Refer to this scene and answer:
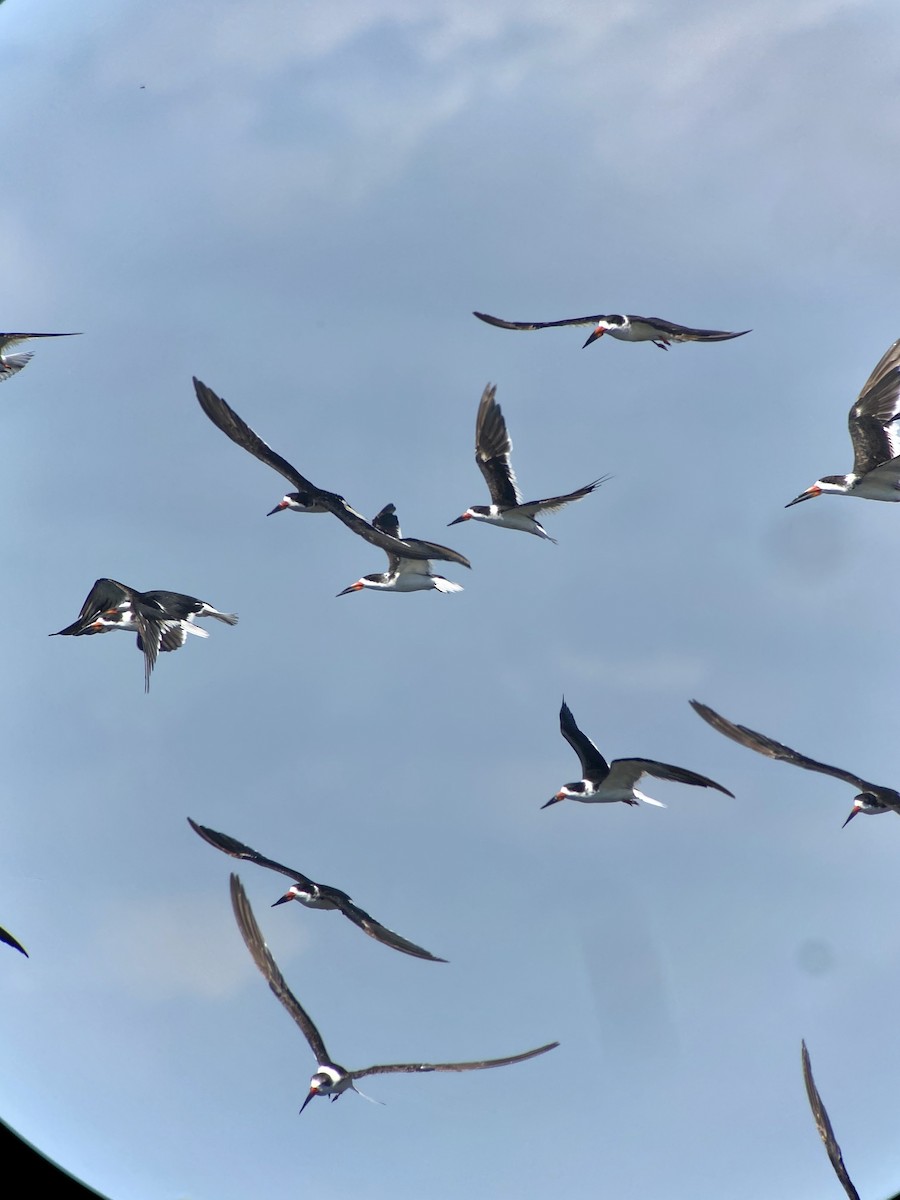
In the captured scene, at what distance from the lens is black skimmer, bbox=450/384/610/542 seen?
3384 cm

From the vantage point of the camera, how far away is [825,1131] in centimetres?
2680

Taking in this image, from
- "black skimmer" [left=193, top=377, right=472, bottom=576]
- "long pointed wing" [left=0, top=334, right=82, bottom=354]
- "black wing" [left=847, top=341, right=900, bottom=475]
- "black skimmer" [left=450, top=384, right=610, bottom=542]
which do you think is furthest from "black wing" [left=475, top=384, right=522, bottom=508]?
"long pointed wing" [left=0, top=334, right=82, bottom=354]

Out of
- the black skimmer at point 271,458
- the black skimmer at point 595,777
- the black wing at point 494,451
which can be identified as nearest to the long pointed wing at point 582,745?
the black skimmer at point 595,777

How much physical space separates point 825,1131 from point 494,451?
52.9 feet

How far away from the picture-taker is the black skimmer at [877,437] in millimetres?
30625

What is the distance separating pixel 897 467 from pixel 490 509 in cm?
887

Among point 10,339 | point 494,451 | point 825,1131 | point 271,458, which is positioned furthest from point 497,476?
point 825,1131

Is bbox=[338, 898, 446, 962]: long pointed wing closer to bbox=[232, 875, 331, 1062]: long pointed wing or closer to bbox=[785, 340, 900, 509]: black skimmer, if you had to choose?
bbox=[232, 875, 331, 1062]: long pointed wing

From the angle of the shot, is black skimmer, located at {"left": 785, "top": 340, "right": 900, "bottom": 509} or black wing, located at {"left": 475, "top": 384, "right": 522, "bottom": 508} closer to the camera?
black skimmer, located at {"left": 785, "top": 340, "right": 900, "bottom": 509}

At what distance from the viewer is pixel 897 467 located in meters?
31.5

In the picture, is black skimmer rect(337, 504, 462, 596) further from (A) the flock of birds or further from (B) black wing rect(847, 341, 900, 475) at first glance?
(B) black wing rect(847, 341, 900, 475)

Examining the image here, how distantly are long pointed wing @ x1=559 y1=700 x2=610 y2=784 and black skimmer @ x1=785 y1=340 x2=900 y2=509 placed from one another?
23.4 ft

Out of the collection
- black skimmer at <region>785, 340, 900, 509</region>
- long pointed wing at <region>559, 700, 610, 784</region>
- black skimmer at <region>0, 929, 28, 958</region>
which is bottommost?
black skimmer at <region>0, 929, 28, 958</region>

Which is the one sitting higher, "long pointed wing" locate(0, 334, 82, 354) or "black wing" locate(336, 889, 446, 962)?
"long pointed wing" locate(0, 334, 82, 354)
